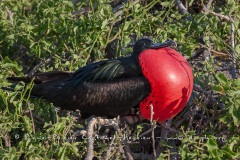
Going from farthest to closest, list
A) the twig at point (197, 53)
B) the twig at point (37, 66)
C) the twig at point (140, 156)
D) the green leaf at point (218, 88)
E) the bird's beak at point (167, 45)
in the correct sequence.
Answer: the twig at point (37, 66), the twig at point (197, 53), the twig at point (140, 156), the bird's beak at point (167, 45), the green leaf at point (218, 88)

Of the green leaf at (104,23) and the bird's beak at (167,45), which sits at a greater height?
the green leaf at (104,23)

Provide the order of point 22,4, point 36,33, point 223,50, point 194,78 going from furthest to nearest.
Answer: point 22,4
point 36,33
point 223,50
point 194,78

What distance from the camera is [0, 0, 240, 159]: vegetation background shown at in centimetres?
328

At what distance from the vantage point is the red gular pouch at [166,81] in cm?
327

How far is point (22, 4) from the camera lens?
461 cm

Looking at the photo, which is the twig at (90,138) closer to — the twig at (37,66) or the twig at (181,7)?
the twig at (37,66)

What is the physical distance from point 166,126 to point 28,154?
68 centimetres

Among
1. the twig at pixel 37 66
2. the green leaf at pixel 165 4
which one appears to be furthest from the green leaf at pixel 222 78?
the twig at pixel 37 66

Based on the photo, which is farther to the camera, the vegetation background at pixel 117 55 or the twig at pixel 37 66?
the twig at pixel 37 66

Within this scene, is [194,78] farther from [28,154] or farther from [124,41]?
[28,154]

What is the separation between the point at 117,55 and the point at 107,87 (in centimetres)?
53

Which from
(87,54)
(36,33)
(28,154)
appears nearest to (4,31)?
(36,33)

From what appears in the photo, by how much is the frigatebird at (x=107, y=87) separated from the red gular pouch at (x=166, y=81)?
58mm

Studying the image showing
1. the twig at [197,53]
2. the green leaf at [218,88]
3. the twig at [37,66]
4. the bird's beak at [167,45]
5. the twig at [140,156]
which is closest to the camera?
the green leaf at [218,88]
